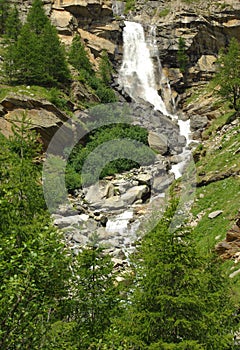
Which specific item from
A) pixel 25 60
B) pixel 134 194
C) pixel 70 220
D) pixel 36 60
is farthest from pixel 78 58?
pixel 70 220

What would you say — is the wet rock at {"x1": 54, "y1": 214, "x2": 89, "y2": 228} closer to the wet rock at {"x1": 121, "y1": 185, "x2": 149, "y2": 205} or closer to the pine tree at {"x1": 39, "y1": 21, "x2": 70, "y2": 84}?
the wet rock at {"x1": 121, "y1": 185, "x2": 149, "y2": 205}

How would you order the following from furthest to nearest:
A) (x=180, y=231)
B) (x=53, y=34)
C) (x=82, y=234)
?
(x=53, y=34) → (x=82, y=234) → (x=180, y=231)

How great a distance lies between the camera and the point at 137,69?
46.3 metres

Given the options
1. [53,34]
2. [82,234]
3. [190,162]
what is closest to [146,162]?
[190,162]

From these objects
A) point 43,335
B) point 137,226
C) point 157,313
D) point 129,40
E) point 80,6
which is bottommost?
point 137,226

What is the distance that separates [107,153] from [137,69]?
1928 centimetres

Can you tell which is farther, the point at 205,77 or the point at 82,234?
the point at 205,77

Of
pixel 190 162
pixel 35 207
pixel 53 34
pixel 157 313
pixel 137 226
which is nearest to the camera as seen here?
pixel 157 313

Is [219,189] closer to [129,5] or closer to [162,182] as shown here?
[162,182]

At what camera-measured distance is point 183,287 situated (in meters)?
6.88

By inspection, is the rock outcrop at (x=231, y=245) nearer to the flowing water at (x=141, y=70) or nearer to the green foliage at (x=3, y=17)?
the flowing water at (x=141, y=70)

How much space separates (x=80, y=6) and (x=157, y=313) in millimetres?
45451

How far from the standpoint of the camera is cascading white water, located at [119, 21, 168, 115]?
43.8 meters

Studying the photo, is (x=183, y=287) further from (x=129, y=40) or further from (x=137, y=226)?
(x=129, y=40)
